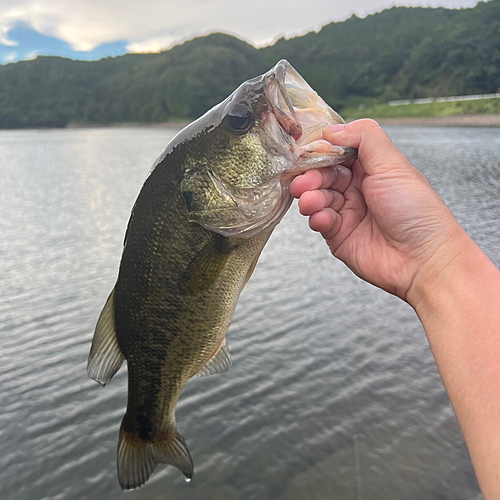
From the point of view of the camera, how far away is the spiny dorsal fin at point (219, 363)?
96.4 inches

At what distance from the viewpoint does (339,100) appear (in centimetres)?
9238

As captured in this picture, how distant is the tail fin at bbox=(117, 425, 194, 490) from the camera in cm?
229

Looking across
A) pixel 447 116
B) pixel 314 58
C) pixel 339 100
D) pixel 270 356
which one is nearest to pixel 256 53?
pixel 314 58

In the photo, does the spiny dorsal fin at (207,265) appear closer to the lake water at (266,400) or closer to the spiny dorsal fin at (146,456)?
the spiny dorsal fin at (146,456)

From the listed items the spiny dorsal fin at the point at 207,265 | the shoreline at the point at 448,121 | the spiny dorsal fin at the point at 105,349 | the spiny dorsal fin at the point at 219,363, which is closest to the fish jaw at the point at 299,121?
the spiny dorsal fin at the point at 207,265

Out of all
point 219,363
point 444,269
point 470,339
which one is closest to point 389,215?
point 444,269

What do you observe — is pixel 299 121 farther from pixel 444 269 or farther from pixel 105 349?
pixel 105 349

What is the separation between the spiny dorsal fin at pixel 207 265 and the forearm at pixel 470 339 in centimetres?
98

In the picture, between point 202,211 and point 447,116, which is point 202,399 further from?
point 447,116

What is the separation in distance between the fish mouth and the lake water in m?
3.39

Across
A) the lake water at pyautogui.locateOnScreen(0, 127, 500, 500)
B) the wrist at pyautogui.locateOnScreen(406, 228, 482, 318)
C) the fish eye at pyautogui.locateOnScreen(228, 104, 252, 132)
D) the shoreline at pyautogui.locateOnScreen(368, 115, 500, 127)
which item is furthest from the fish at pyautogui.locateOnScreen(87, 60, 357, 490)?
the shoreline at pyautogui.locateOnScreen(368, 115, 500, 127)

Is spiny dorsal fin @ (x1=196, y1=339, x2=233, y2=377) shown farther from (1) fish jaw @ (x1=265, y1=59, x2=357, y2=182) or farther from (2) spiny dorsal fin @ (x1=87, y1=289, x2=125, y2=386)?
(1) fish jaw @ (x1=265, y1=59, x2=357, y2=182)

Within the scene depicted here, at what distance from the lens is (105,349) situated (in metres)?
2.27

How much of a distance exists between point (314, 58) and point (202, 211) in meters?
131
